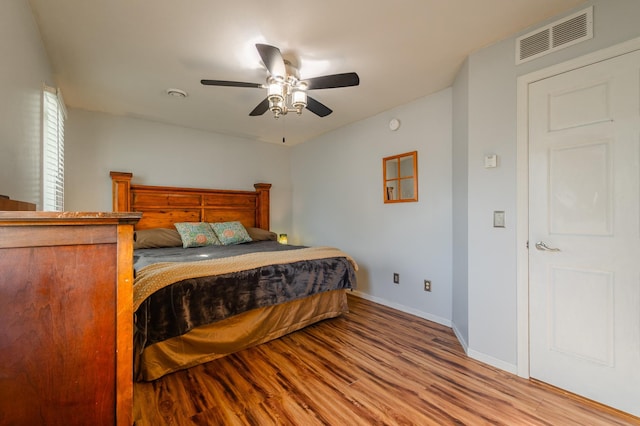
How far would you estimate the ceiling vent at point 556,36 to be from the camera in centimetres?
176

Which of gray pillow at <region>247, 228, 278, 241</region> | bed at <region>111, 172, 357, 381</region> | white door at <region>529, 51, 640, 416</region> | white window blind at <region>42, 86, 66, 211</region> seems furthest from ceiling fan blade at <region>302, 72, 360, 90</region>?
gray pillow at <region>247, 228, 278, 241</region>

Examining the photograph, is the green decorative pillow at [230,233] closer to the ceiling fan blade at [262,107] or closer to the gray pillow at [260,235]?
the gray pillow at [260,235]

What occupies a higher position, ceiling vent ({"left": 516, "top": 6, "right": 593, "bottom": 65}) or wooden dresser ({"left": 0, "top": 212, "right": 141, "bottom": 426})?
ceiling vent ({"left": 516, "top": 6, "right": 593, "bottom": 65})

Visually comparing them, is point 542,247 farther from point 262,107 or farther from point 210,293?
point 262,107

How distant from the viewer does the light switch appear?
7.00 feet

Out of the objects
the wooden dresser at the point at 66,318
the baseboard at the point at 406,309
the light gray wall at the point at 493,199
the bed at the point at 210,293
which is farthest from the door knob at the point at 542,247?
the wooden dresser at the point at 66,318

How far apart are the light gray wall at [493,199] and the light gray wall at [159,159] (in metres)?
3.49

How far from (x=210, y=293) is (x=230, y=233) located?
1.87 m

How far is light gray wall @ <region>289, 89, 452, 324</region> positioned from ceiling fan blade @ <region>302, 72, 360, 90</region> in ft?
4.41

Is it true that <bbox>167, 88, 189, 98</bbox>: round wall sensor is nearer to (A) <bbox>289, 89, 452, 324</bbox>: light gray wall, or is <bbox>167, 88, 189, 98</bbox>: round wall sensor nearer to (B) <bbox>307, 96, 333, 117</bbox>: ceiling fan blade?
(B) <bbox>307, 96, 333, 117</bbox>: ceiling fan blade

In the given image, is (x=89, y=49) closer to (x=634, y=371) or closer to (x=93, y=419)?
(x=93, y=419)

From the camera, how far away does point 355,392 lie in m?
1.81

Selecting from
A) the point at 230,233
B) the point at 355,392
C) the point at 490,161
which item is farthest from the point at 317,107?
the point at 355,392

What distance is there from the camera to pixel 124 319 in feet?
2.91
